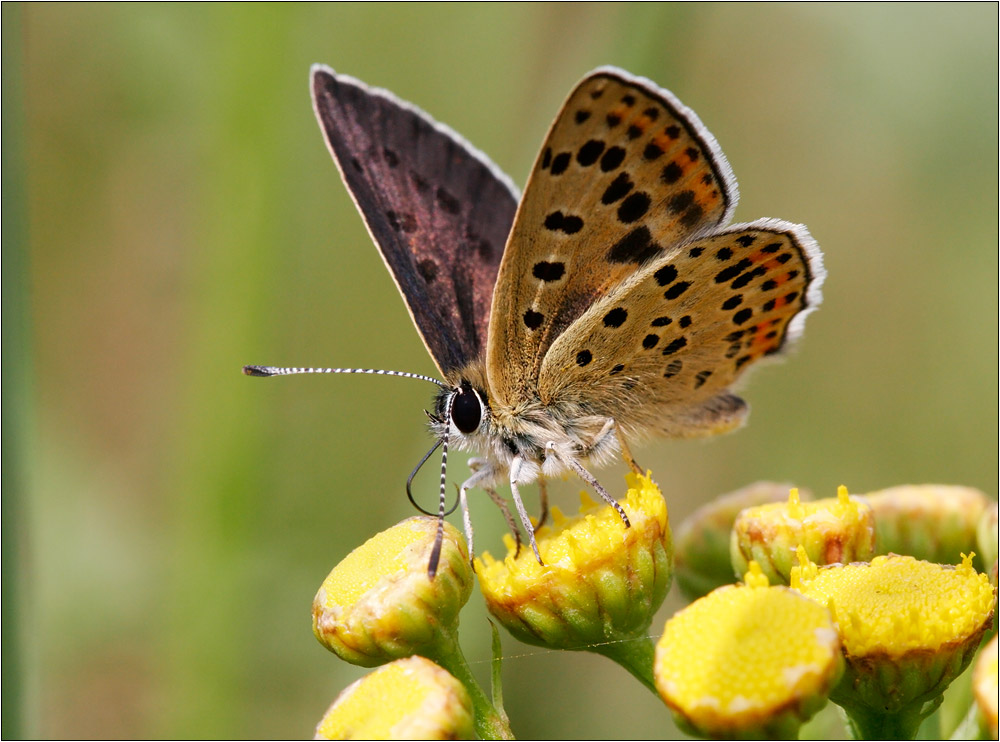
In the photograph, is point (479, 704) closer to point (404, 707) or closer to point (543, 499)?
point (404, 707)

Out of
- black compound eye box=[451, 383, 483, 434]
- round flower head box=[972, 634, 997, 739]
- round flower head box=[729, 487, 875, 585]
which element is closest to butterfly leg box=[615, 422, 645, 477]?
round flower head box=[729, 487, 875, 585]

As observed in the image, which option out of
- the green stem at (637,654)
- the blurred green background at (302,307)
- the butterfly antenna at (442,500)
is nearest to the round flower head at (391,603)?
the butterfly antenna at (442,500)

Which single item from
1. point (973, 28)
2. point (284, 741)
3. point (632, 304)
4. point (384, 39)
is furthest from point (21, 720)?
point (973, 28)

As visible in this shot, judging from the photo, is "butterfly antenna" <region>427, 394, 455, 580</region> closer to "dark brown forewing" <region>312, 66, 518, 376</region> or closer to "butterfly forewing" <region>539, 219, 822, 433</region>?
"dark brown forewing" <region>312, 66, 518, 376</region>

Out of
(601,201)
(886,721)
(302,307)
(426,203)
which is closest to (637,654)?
(886,721)

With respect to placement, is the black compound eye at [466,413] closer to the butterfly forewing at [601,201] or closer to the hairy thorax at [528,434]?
the hairy thorax at [528,434]

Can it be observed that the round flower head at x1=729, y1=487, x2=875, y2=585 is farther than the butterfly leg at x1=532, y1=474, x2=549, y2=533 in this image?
No
